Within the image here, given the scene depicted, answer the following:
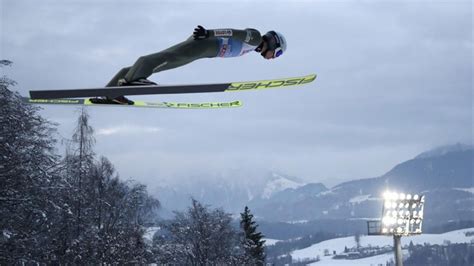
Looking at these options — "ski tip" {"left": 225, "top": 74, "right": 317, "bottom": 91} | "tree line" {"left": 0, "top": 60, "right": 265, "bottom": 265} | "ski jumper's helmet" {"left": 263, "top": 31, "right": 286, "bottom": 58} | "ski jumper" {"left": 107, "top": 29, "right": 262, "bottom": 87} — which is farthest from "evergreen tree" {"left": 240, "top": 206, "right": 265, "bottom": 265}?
"ski jumper" {"left": 107, "top": 29, "right": 262, "bottom": 87}

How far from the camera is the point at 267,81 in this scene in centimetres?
1002

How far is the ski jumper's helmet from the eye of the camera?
9602 mm

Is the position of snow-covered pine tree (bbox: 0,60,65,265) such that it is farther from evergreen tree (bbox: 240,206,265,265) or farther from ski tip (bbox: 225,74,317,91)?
evergreen tree (bbox: 240,206,265,265)

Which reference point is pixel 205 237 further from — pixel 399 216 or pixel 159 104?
pixel 159 104

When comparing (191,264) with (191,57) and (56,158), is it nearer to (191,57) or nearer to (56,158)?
(56,158)

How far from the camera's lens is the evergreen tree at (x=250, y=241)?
170 feet

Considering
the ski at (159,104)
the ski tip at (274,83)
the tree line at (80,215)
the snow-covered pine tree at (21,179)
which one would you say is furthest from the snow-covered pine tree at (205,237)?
the ski tip at (274,83)

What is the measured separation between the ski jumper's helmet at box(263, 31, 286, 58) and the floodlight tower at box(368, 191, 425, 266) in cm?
2672

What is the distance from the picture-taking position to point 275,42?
31.5 feet

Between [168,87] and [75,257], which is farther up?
[168,87]

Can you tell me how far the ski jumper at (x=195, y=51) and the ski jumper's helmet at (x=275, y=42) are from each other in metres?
0.36

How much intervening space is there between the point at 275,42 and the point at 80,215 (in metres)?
23.1

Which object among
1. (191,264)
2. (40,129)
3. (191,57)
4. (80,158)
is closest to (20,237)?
(40,129)

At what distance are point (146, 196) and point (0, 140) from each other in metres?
20.7
